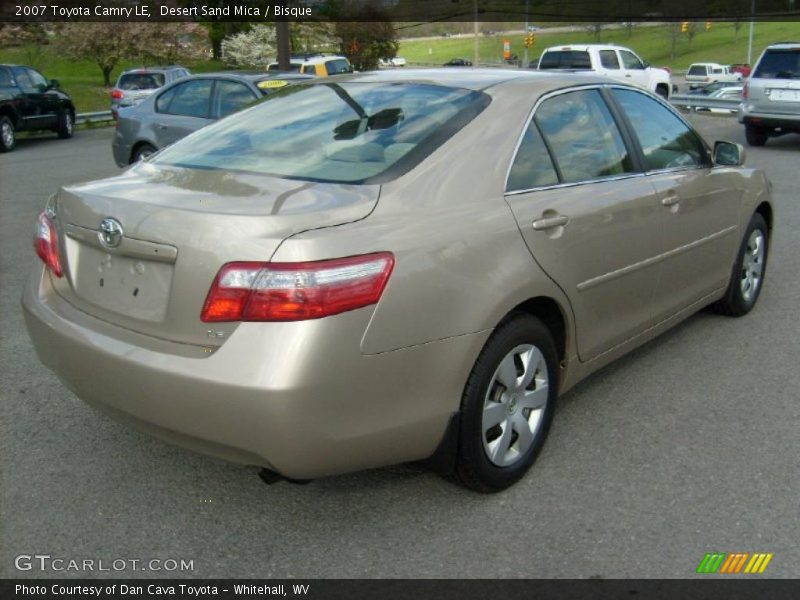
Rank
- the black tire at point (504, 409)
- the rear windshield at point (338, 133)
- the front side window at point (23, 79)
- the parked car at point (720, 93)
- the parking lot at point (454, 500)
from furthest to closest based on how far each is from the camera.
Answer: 1. the parked car at point (720, 93)
2. the front side window at point (23, 79)
3. the rear windshield at point (338, 133)
4. the black tire at point (504, 409)
5. the parking lot at point (454, 500)

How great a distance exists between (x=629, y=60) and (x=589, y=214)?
2093 cm

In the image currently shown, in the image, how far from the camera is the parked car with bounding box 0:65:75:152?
16953 mm

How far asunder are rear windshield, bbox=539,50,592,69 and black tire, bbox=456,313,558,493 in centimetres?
1897

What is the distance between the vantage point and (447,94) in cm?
356

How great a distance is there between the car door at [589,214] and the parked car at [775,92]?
12.5 m

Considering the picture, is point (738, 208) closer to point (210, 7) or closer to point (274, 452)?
point (274, 452)

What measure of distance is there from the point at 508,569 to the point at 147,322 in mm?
1475

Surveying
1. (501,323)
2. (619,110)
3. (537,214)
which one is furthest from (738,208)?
(501,323)

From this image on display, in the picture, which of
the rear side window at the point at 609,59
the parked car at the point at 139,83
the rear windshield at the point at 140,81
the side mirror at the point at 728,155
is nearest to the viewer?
the side mirror at the point at 728,155

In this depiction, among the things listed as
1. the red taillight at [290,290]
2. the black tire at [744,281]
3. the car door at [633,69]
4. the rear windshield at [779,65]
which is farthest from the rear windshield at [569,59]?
the red taillight at [290,290]

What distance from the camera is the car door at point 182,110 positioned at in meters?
10.4

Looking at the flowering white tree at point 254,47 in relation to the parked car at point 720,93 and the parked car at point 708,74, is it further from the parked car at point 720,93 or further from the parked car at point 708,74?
the parked car at point 708,74

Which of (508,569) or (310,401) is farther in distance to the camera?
(508,569)

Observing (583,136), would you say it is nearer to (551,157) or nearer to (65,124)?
(551,157)
